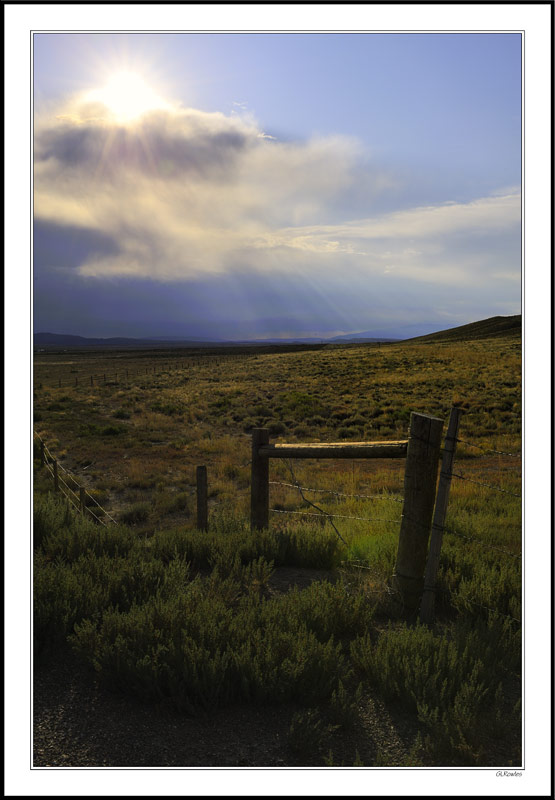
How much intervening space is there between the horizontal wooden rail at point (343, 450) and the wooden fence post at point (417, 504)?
0.29 metres

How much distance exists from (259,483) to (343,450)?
47.9 inches

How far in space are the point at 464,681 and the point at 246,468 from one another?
34.6 ft

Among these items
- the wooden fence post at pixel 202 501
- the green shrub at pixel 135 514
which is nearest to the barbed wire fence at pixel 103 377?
the green shrub at pixel 135 514

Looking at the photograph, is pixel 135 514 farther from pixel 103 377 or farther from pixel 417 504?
pixel 103 377

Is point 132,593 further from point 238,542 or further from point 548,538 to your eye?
point 548,538

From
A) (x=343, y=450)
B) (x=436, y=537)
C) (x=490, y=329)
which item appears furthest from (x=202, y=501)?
(x=490, y=329)

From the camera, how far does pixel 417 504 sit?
4.58 m

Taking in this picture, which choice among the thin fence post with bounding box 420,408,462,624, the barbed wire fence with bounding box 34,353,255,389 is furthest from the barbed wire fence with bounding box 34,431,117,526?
the barbed wire fence with bounding box 34,353,255,389

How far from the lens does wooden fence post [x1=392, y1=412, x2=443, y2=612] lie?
4535 millimetres

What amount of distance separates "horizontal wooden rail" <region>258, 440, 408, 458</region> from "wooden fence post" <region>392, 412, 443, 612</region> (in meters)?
0.29

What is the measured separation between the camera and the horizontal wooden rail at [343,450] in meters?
4.96

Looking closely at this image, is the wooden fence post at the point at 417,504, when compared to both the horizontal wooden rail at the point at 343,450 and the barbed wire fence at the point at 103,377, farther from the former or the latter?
the barbed wire fence at the point at 103,377

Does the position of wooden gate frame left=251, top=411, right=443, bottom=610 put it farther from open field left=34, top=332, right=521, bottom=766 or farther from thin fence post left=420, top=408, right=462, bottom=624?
open field left=34, top=332, right=521, bottom=766

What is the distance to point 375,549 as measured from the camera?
5680 millimetres
